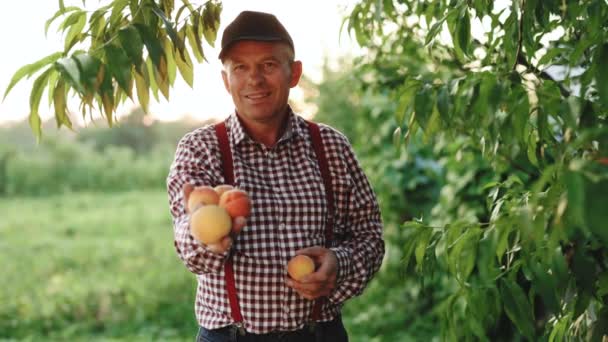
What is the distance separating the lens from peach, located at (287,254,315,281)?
1544 mm

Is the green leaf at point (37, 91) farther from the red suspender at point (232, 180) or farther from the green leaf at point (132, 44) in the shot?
the red suspender at point (232, 180)

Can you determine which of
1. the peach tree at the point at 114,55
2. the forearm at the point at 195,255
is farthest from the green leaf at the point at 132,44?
the forearm at the point at 195,255

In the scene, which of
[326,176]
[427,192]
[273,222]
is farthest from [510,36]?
[427,192]

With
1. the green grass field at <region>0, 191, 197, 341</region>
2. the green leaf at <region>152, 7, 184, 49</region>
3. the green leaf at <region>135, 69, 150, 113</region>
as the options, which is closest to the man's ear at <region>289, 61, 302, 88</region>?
the green leaf at <region>135, 69, 150, 113</region>

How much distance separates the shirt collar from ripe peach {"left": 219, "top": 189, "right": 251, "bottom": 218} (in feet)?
1.11

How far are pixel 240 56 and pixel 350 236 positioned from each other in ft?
1.66

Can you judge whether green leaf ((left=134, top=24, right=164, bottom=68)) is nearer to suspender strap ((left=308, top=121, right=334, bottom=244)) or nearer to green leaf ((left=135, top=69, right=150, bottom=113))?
green leaf ((left=135, top=69, right=150, bottom=113))

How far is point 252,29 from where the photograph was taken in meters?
1.65

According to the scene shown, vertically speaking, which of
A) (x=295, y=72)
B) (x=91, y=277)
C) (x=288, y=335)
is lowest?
(x=91, y=277)

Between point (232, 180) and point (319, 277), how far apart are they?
11.7 inches

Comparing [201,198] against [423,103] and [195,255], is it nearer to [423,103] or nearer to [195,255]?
[195,255]

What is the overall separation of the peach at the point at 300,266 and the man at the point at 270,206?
15mm

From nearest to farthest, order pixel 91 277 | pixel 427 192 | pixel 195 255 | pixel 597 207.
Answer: pixel 597 207 → pixel 195 255 → pixel 427 192 → pixel 91 277

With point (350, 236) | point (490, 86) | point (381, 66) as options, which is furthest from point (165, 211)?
point (490, 86)
